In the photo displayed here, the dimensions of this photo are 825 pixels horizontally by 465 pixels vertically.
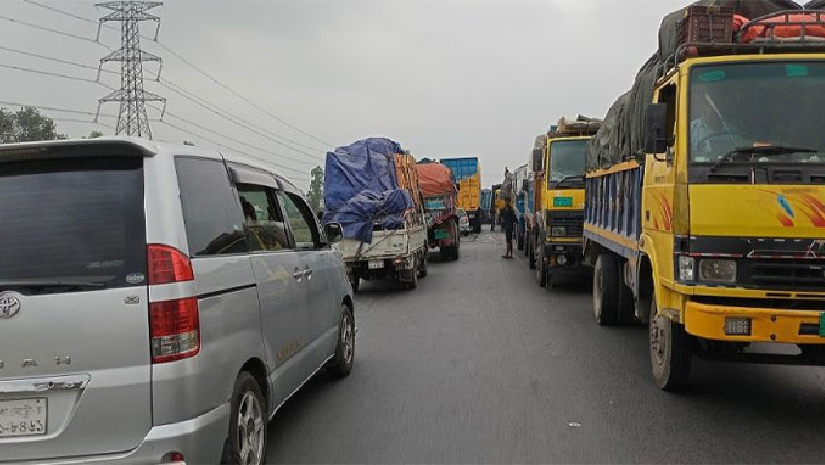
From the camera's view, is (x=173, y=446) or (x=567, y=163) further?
(x=567, y=163)

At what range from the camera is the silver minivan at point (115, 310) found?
308 centimetres

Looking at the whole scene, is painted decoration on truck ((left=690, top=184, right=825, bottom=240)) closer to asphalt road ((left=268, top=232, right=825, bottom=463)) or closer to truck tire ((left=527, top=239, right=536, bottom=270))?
asphalt road ((left=268, top=232, right=825, bottom=463))

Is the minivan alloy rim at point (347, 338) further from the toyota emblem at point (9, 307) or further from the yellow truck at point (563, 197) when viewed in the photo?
the yellow truck at point (563, 197)

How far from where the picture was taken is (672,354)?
562 cm

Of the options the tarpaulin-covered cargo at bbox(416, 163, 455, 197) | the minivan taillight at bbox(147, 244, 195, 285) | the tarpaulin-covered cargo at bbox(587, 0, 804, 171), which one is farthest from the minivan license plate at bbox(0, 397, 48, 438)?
the tarpaulin-covered cargo at bbox(416, 163, 455, 197)

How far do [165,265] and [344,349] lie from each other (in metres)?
3.55

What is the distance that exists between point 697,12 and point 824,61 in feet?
3.39

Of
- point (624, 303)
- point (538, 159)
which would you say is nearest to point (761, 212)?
point (624, 303)

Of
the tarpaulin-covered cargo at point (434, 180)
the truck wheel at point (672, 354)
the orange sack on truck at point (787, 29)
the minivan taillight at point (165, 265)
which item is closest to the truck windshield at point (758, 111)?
the orange sack on truck at point (787, 29)

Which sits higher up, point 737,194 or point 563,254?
point 737,194

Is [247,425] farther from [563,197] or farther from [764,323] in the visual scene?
[563,197]

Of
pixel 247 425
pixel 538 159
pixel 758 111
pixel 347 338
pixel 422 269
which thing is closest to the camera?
pixel 247 425

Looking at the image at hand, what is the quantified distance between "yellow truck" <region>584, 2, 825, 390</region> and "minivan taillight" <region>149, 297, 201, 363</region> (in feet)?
11.7

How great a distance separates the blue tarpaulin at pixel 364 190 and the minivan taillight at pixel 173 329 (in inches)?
383
